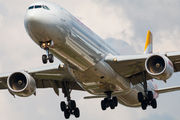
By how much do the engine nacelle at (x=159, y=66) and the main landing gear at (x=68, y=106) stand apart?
822 cm

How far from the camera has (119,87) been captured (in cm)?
2816

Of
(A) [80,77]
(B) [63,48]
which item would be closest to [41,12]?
(B) [63,48]

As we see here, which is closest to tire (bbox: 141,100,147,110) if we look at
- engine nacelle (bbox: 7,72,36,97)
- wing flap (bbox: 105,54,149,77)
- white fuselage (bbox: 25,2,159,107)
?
white fuselage (bbox: 25,2,159,107)

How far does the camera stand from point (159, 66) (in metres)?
24.9

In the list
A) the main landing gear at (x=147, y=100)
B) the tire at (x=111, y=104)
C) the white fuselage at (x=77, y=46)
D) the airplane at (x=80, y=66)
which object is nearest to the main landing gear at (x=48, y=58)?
the airplane at (x=80, y=66)

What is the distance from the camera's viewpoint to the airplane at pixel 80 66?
2164 cm

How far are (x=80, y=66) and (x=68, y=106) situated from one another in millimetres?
7276

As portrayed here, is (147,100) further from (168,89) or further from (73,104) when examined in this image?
(73,104)

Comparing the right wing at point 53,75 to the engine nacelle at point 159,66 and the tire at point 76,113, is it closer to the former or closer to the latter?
the tire at point 76,113

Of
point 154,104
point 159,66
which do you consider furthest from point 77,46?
point 154,104

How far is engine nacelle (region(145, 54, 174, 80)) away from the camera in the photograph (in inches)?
931

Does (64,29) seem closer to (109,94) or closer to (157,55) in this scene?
(157,55)

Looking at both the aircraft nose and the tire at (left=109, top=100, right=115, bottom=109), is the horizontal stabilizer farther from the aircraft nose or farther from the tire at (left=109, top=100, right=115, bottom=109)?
the aircraft nose

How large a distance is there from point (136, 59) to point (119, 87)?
3384 mm
